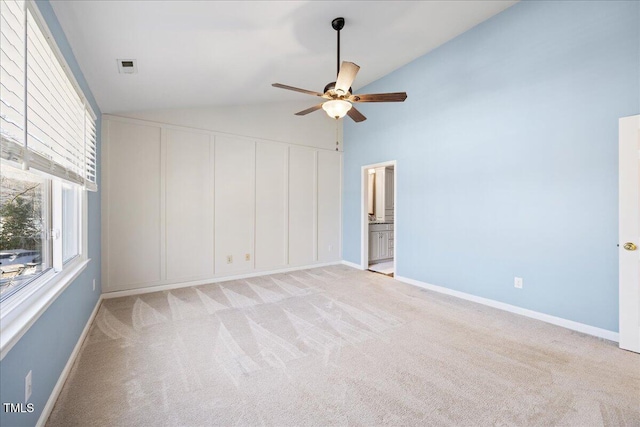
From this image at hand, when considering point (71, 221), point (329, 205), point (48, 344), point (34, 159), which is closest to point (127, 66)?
point (71, 221)

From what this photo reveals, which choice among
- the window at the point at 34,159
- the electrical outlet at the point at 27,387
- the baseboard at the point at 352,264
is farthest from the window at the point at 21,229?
the baseboard at the point at 352,264

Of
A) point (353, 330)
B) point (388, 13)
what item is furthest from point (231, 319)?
point (388, 13)

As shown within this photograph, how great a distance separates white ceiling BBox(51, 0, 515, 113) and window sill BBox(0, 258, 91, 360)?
1.69 meters

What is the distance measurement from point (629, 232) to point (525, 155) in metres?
1.12

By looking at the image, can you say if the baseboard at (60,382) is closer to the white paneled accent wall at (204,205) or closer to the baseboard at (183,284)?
the baseboard at (183,284)

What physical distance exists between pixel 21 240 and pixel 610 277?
14.6 feet

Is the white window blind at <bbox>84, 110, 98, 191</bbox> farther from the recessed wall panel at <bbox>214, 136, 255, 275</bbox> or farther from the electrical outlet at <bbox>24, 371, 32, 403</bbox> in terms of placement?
the electrical outlet at <bbox>24, 371, 32, 403</bbox>

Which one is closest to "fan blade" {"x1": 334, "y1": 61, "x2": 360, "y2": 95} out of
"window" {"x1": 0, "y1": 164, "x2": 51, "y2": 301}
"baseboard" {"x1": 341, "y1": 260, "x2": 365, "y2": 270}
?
"window" {"x1": 0, "y1": 164, "x2": 51, "y2": 301}

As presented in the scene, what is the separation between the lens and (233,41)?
254cm

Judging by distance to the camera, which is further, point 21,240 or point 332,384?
point 332,384

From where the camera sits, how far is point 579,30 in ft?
8.90

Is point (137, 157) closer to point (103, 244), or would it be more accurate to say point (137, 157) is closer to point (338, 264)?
point (103, 244)

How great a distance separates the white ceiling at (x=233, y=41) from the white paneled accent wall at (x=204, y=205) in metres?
0.58

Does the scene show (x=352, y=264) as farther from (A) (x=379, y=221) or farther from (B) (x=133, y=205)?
(B) (x=133, y=205)
